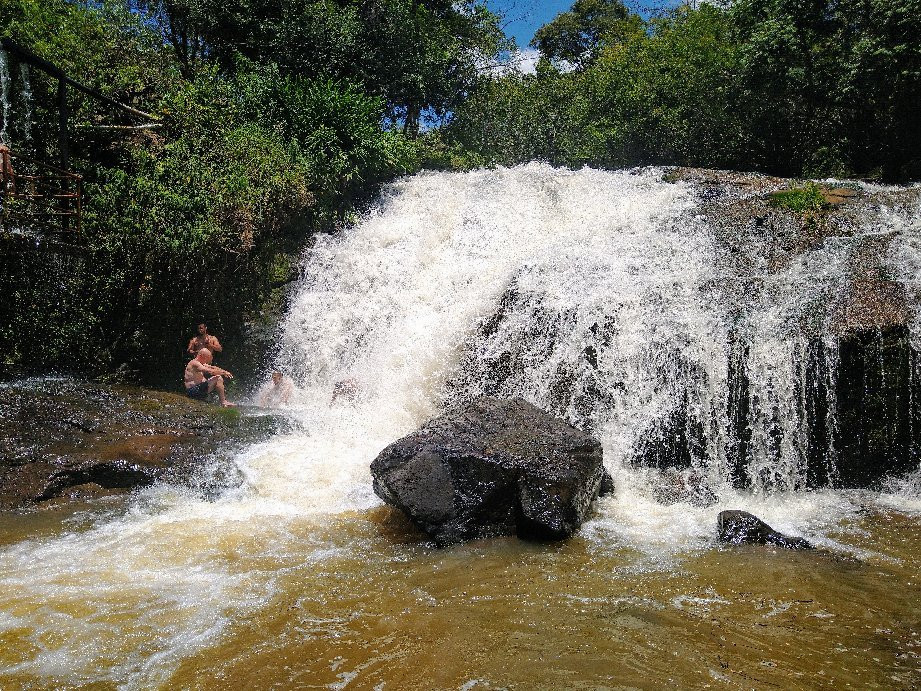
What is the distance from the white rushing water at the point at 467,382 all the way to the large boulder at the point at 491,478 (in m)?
0.50

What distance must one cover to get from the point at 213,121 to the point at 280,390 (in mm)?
6442

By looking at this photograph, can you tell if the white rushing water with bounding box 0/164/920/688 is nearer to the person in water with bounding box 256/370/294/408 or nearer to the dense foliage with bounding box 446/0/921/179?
the person in water with bounding box 256/370/294/408

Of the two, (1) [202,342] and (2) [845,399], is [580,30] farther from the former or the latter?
(2) [845,399]

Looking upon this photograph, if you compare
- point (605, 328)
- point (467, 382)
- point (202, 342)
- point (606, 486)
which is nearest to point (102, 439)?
point (202, 342)

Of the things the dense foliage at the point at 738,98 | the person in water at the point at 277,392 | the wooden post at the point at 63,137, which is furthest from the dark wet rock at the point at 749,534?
the dense foliage at the point at 738,98

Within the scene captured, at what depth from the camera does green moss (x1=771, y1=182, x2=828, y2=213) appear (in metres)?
10.8

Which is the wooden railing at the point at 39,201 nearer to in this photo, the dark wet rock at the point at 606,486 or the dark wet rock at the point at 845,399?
the dark wet rock at the point at 606,486

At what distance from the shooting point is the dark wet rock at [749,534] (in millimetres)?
5680

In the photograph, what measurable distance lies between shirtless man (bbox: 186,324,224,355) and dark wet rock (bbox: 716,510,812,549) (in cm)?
848

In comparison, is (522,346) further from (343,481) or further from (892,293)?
(892,293)

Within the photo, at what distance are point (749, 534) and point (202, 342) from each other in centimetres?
884

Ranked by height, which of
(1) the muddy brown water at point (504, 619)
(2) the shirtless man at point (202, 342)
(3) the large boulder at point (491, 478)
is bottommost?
(1) the muddy brown water at point (504, 619)

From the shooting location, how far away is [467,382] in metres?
9.23

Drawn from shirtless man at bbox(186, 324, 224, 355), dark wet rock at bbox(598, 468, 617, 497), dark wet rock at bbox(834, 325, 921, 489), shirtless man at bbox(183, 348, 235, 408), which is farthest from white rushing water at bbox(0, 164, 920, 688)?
shirtless man at bbox(186, 324, 224, 355)
